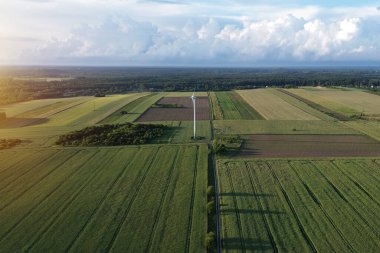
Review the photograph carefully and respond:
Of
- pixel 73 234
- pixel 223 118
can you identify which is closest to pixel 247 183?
pixel 73 234

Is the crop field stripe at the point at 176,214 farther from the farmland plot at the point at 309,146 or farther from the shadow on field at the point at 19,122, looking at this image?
the shadow on field at the point at 19,122

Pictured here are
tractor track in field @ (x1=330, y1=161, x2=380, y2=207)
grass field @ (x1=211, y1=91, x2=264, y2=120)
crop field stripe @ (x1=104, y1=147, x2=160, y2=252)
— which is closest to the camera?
crop field stripe @ (x1=104, y1=147, x2=160, y2=252)

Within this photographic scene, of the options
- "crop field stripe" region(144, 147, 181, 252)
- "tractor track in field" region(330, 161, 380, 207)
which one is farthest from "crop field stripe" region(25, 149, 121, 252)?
"tractor track in field" region(330, 161, 380, 207)

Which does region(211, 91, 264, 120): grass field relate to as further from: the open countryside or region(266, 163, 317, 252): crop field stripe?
region(266, 163, 317, 252): crop field stripe

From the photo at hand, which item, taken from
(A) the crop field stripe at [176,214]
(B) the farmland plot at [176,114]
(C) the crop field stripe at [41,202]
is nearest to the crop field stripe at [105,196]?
(C) the crop field stripe at [41,202]

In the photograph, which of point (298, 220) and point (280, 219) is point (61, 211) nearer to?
point (280, 219)

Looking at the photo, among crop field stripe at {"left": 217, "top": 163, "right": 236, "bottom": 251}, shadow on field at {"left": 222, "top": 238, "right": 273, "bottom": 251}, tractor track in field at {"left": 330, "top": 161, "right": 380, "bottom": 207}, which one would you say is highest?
tractor track in field at {"left": 330, "top": 161, "right": 380, "bottom": 207}

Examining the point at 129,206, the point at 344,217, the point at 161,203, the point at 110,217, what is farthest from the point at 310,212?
the point at 110,217
